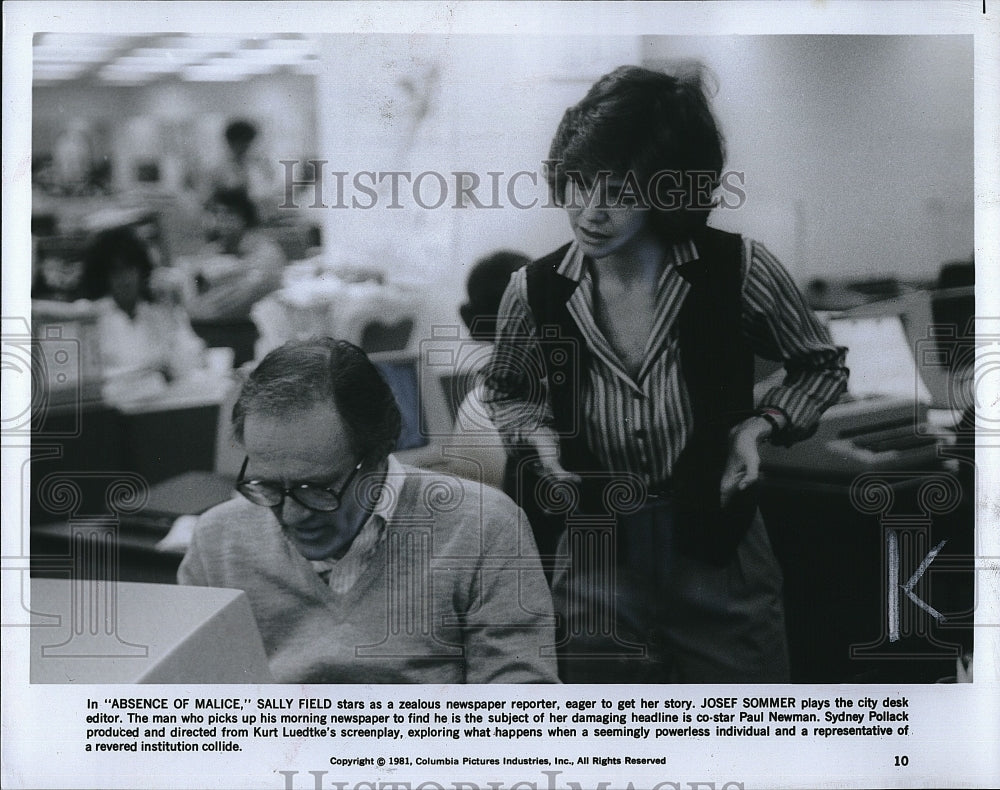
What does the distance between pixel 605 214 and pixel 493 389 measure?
420 mm

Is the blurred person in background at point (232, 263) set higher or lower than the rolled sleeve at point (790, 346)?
higher

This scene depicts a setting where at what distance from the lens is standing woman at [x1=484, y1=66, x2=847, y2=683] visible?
2.20 metres

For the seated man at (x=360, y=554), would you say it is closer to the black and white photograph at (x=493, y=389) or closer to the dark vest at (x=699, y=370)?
the black and white photograph at (x=493, y=389)

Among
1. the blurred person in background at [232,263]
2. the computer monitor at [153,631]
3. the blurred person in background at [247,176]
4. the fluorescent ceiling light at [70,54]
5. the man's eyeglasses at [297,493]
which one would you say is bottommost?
the computer monitor at [153,631]

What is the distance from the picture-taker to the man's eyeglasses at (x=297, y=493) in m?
2.22

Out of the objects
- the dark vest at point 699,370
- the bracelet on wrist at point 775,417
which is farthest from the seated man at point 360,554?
the bracelet on wrist at point 775,417

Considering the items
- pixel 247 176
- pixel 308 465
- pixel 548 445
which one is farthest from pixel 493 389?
pixel 247 176

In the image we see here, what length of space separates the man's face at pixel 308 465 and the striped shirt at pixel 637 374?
323mm

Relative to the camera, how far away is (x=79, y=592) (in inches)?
87.7

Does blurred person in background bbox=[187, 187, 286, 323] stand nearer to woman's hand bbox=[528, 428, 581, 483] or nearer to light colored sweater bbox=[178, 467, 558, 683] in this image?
light colored sweater bbox=[178, 467, 558, 683]

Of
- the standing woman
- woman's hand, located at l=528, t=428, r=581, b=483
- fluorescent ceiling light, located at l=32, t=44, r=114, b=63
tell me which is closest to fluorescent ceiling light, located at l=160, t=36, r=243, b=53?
fluorescent ceiling light, located at l=32, t=44, r=114, b=63

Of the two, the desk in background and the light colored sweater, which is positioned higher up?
the desk in background

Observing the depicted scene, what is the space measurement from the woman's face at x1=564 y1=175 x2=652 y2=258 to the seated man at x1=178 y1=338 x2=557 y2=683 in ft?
1.77

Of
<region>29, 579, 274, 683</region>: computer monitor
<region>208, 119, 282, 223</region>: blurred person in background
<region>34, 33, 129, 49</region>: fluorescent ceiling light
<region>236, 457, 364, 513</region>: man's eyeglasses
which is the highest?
<region>34, 33, 129, 49</region>: fluorescent ceiling light
